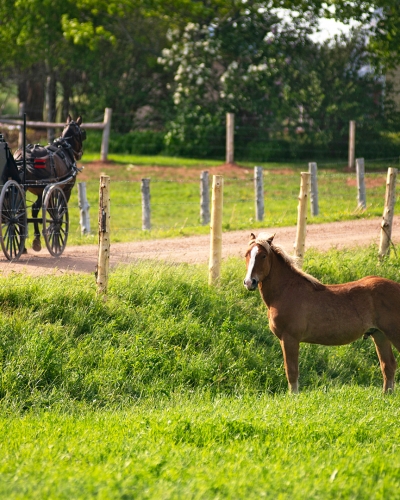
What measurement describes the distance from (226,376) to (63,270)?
11.0 feet

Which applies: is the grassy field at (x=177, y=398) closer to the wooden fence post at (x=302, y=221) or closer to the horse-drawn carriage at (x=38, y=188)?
the wooden fence post at (x=302, y=221)

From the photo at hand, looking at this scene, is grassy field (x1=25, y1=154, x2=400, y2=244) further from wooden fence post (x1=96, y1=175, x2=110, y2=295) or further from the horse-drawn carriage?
wooden fence post (x1=96, y1=175, x2=110, y2=295)

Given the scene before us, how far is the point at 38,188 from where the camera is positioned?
42.4 ft

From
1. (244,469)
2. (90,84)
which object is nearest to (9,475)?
(244,469)

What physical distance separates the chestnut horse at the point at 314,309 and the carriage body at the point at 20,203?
179 inches

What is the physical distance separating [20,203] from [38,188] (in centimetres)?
136

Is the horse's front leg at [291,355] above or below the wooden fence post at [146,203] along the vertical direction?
below

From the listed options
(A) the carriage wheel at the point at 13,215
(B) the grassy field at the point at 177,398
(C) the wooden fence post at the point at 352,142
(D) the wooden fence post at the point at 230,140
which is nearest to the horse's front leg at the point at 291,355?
(B) the grassy field at the point at 177,398

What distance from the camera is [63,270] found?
Answer: 11.2 m

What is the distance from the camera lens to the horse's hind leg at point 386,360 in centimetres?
834

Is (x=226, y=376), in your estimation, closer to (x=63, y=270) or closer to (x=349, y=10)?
(x=63, y=270)

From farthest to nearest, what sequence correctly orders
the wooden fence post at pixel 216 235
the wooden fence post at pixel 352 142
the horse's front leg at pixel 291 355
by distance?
the wooden fence post at pixel 352 142, the wooden fence post at pixel 216 235, the horse's front leg at pixel 291 355

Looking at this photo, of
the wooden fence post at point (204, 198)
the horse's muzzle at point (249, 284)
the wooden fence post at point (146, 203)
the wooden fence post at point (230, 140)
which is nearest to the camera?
the horse's muzzle at point (249, 284)

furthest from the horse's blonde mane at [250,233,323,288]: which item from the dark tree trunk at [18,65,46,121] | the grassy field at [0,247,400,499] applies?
the dark tree trunk at [18,65,46,121]
